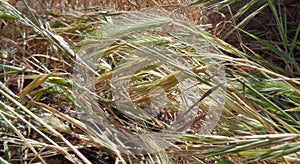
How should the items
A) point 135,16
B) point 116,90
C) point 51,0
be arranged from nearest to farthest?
point 116,90 → point 135,16 → point 51,0

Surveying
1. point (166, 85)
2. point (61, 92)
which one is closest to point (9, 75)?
point (61, 92)

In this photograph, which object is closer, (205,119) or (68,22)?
(205,119)

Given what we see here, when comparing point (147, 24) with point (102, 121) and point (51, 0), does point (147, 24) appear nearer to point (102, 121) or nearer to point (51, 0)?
point (102, 121)

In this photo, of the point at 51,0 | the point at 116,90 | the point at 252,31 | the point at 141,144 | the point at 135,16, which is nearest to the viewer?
the point at 141,144

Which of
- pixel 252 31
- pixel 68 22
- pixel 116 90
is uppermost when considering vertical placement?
pixel 68 22

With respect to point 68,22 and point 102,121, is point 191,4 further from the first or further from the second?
point 102,121

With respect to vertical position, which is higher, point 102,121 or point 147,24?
point 147,24
